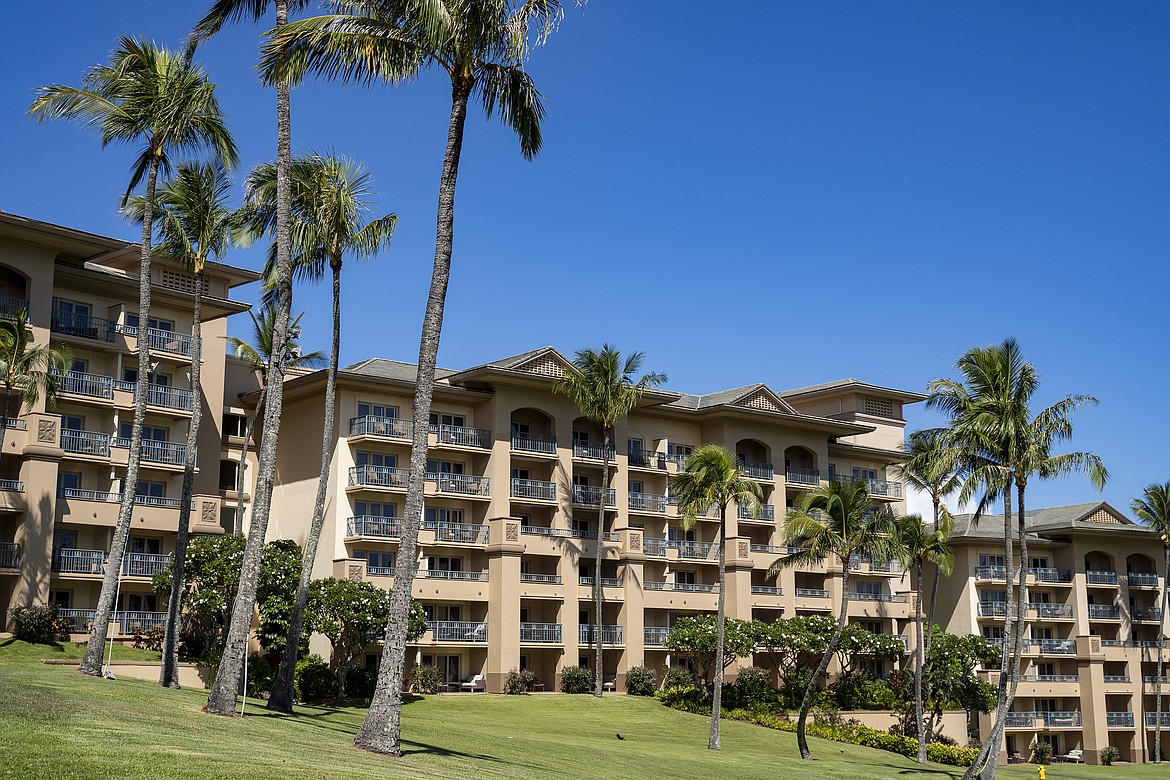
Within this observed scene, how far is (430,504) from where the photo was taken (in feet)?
189

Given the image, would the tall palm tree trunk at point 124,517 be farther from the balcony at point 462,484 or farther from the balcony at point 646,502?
the balcony at point 646,502

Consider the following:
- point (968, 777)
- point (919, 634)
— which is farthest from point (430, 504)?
point (968, 777)

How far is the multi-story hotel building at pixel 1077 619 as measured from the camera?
74.1m

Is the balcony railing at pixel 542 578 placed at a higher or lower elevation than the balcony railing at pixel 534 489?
lower

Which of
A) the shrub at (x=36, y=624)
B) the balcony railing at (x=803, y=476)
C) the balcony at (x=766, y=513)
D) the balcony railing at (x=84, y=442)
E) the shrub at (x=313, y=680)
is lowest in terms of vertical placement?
the shrub at (x=313, y=680)

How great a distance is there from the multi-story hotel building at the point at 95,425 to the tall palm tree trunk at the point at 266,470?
18944mm

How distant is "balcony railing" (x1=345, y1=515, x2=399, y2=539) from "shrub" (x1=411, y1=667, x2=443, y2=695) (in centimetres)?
652

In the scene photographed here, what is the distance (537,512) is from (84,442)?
22.5 m

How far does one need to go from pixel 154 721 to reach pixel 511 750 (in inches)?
508

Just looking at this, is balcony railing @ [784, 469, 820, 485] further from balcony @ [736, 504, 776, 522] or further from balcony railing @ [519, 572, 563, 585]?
balcony railing @ [519, 572, 563, 585]

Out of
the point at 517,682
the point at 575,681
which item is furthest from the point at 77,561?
the point at 575,681

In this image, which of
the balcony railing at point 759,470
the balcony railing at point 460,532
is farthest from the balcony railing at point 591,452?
the balcony railing at point 759,470

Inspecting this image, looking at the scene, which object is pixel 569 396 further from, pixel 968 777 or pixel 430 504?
pixel 968 777

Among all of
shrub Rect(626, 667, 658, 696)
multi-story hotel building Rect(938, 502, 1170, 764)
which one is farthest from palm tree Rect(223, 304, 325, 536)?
multi-story hotel building Rect(938, 502, 1170, 764)
